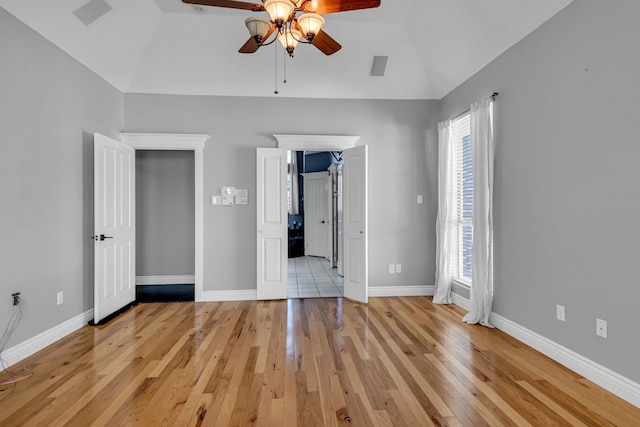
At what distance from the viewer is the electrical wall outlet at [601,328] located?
2.38m

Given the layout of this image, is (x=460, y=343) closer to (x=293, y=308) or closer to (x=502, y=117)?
(x=293, y=308)

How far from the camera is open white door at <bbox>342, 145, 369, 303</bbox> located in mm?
A: 4562

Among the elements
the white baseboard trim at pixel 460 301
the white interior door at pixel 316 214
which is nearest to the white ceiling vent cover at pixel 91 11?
the white baseboard trim at pixel 460 301

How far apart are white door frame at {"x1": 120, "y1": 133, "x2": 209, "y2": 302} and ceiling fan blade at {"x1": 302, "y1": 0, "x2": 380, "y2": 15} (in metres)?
2.86

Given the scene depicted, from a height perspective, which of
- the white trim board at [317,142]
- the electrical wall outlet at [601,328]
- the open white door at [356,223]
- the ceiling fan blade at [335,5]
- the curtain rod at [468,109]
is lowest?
the electrical wall outlet at [601,328]

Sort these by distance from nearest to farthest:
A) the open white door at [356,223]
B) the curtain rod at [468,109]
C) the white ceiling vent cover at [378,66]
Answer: the curtain rod at [468,109] < the white ceiling vent cover at [378,66] < the open white door at [356,223]

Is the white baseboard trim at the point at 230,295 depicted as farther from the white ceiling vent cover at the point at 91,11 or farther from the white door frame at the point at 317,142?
the white ceiling vent cover at the point at 91,11

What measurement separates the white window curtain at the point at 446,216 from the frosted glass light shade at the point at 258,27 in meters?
3.07

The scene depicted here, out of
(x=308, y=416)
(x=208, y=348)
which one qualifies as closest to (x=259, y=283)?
(x=208, y=348)

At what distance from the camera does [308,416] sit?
6.64 feet

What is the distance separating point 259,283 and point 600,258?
148 inches

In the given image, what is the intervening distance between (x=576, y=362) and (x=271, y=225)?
3579mm

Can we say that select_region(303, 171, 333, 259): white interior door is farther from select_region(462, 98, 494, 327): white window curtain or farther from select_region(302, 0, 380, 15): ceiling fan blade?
select_region(302, 0, 380, 15): ceiling fan blade

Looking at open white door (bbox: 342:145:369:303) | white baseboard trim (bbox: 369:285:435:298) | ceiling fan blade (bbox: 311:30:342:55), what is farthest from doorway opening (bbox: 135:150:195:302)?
ceiling fan blade (bbox: 311:30:342:55)
